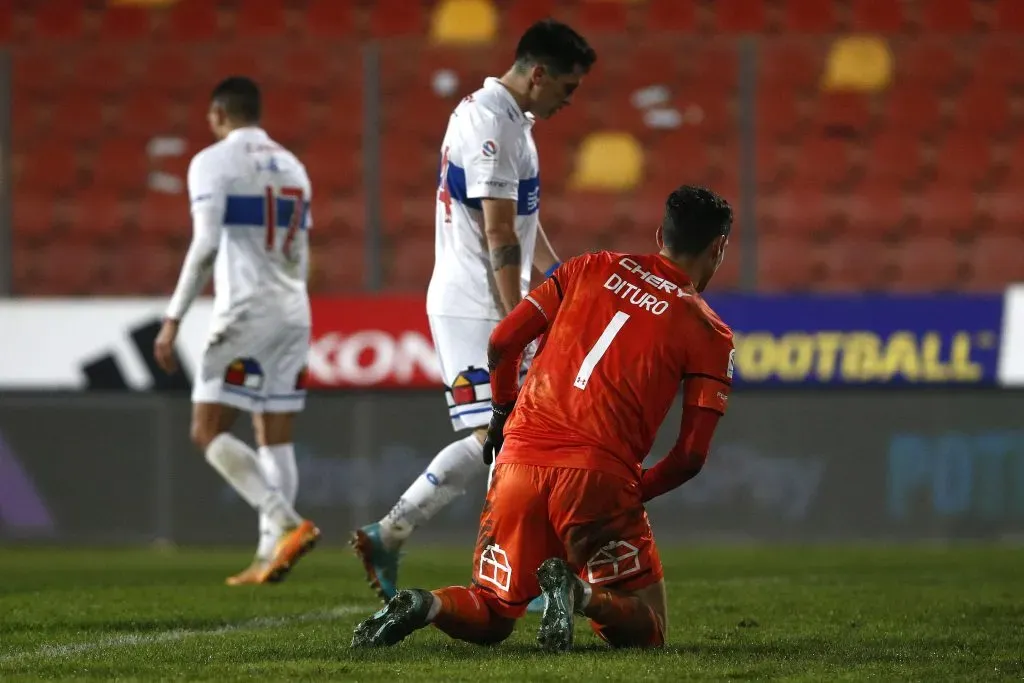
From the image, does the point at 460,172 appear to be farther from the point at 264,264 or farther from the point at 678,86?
the point at 678,86

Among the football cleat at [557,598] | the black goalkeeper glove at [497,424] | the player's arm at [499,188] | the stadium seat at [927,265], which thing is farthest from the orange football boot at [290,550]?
the stadium seat at [927,265]

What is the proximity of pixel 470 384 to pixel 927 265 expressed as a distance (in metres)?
5.66

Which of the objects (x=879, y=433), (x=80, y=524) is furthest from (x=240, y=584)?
(x=879, y=433)

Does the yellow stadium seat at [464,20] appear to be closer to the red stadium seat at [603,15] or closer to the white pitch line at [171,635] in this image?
the red stadium seat at [603,15]

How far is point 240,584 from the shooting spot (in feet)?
21.6

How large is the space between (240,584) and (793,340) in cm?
405

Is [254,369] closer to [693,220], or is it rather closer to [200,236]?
[200,236]

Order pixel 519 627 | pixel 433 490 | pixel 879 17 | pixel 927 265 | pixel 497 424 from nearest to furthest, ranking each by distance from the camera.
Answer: pixel 497 424, pixel 519 627, pixel 433 490, pixel 927 265, pixel 879 17

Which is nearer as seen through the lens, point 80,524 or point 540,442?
point 540,442

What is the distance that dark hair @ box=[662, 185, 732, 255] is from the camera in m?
4.20

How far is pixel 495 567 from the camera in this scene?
412cm

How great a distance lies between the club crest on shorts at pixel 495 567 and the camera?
410cm

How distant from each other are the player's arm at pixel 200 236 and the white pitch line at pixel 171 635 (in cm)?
166

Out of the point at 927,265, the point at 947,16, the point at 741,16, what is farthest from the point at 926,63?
the point at 741,16
